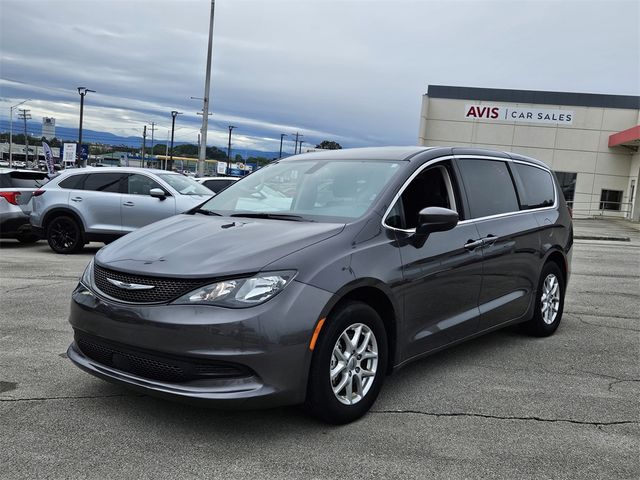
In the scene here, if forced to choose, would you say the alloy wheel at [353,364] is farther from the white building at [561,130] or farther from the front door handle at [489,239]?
the white building at [561,130]

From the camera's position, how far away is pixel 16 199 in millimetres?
11758

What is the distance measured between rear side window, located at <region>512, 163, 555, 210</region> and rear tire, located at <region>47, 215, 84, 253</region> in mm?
8533

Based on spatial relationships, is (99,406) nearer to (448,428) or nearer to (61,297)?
(448,428)

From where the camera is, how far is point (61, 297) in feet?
23.1

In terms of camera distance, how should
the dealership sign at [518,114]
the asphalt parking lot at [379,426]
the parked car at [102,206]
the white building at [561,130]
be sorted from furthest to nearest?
the dealership sign at [518,114] → the white building at [561,130] → the parked car at [102,206] → the asphalt parking lot at [379,426]

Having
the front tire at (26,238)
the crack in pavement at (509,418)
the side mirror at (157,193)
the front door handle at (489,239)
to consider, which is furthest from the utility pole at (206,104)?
the crack in pavement at (509,418)

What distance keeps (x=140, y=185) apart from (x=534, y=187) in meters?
7.85

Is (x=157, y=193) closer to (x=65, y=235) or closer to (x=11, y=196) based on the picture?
(x=65, y=235)

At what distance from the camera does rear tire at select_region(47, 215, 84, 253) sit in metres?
11.3

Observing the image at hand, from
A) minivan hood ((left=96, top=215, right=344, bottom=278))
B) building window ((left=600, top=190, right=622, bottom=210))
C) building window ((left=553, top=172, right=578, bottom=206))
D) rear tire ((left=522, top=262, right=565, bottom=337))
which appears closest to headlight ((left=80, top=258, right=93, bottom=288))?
minivan hood ((left=96, top=215, right=344, bottom=278))

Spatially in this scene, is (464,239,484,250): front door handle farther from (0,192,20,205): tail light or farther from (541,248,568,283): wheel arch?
(0,192,20,205): tail light

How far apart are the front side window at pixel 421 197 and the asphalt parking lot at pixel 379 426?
1.24 m

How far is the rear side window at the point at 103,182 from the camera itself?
1138cm

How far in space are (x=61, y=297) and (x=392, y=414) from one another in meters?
4.79
